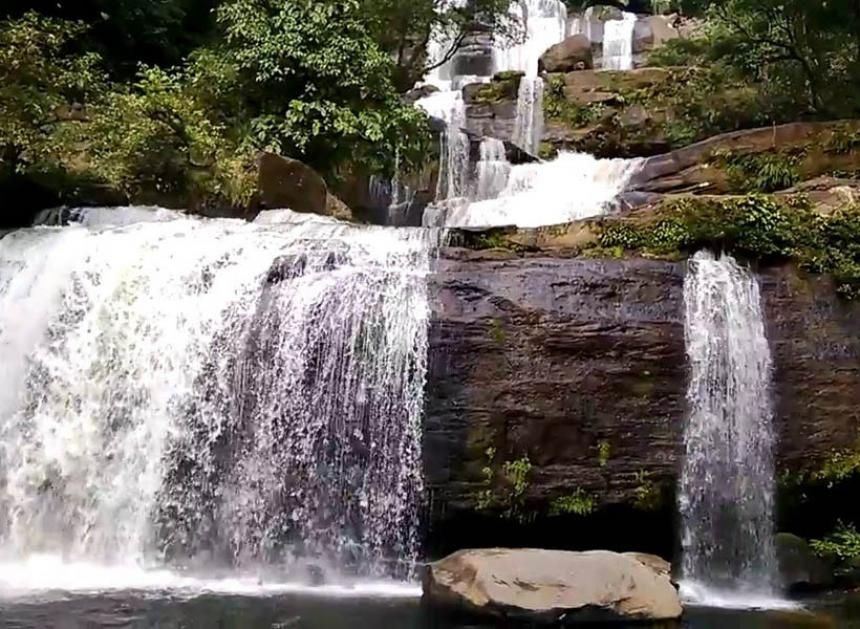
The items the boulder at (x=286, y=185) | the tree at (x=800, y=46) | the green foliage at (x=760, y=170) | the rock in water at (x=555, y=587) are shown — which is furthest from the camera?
the tree at (x=800, y=46)

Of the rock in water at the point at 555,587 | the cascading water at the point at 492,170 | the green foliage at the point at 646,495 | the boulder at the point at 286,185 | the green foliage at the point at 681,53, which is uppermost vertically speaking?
the green foliage at the point at 681,53

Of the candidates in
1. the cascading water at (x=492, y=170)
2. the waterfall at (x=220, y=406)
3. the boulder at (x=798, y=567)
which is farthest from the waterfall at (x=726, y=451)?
the cascading water at (x=492, y=170)

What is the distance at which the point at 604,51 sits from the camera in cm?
2878

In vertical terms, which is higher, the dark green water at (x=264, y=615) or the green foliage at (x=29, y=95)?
the green foliage at (x=29, y=95)

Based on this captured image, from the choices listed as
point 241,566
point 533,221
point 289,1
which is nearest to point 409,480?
point 241,566

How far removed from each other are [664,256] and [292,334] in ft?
14.9

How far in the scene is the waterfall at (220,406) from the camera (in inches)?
393

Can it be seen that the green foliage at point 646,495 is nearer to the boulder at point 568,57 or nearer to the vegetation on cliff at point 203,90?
the vegetation on cliff at point 203,90

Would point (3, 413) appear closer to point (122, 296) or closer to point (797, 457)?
point (122, 296)

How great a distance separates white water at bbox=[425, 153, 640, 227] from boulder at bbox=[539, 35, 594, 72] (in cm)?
760

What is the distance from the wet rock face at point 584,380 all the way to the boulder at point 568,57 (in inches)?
635

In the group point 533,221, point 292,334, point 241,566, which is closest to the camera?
point 241,566

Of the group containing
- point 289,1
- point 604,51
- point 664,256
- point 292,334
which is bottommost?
point 292,334

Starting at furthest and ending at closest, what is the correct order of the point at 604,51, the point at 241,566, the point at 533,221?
the point at 604,51, the point at 533,221, the point at 241,566
